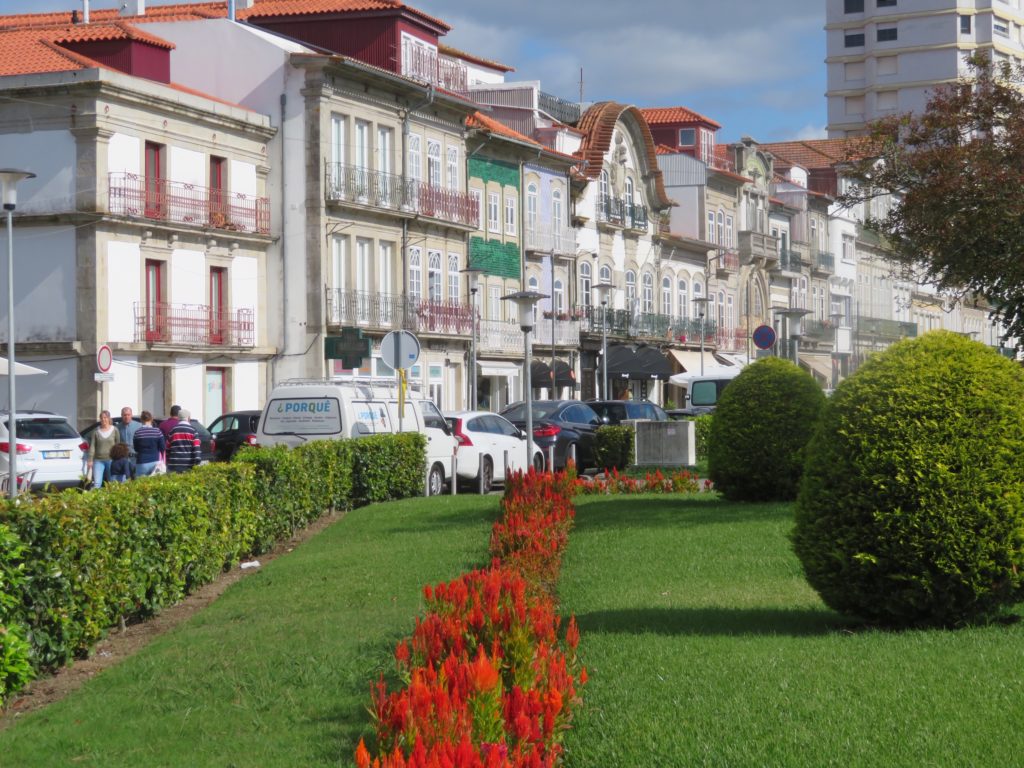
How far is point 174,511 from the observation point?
13758 mm

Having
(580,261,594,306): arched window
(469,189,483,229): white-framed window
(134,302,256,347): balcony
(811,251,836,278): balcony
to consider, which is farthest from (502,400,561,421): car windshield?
(811,251,836,278): balcony

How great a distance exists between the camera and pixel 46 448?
29719 millimetres

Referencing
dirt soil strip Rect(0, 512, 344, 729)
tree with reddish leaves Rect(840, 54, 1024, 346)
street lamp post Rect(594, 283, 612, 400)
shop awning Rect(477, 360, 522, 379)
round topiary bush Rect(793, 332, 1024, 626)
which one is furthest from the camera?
street lamp post Rect(594, 283, 612, 400)

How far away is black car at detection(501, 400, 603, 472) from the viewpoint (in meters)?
36.2

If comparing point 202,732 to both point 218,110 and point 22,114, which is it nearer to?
point 22,114

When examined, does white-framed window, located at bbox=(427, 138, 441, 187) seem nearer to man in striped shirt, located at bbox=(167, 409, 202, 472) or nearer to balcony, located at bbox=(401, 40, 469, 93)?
balcony, located at bbox=(401, 40, 469, 93)

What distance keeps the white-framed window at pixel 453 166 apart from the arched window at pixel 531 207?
5.64 meters

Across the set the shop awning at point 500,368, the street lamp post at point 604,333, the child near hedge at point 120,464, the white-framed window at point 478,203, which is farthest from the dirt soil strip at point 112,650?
the street lamp post at point 604,333

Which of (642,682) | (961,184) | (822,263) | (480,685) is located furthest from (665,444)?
(822,263)

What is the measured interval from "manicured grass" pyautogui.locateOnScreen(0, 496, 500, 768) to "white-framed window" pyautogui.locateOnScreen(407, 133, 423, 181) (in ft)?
123

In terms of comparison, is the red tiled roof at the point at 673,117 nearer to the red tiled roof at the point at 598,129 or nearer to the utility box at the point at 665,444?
the red tiled roof at the point at 598,129

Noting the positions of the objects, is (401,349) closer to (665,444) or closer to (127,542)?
(665,444)

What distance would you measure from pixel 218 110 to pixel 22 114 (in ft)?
18.7

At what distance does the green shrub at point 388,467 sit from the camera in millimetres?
24359
